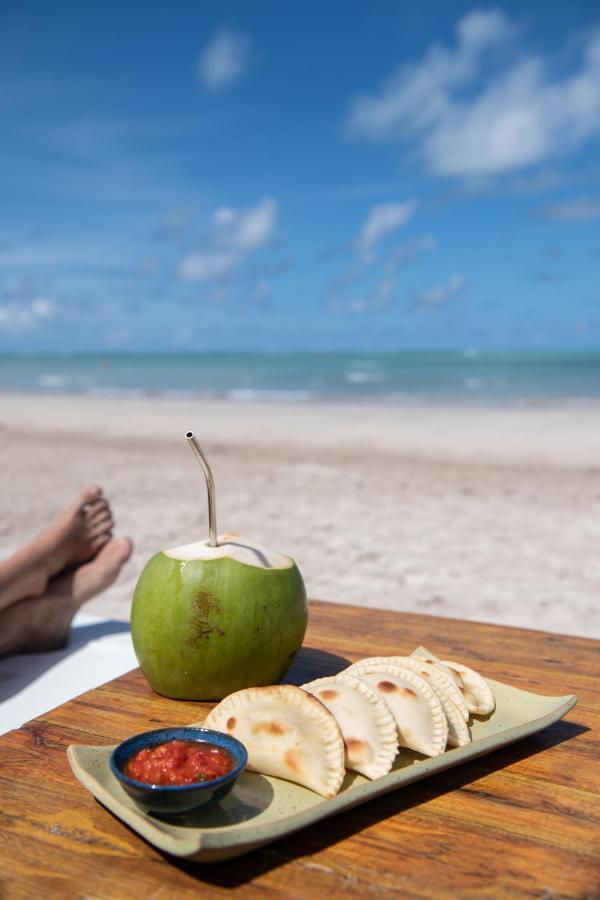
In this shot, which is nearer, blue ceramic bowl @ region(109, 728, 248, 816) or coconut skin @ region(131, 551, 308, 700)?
blue ceramic bowl @ region(109, 728, 248, 816)

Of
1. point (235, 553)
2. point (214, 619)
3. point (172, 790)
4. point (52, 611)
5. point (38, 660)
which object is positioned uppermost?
point (235, 553)

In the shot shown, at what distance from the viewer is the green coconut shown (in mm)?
1438

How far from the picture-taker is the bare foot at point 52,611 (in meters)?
2.41

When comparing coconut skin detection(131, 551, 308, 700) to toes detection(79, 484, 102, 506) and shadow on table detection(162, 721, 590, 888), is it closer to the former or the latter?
shadow on table detection(162, 721, 590, 888)

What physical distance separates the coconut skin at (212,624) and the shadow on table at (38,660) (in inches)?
37.1

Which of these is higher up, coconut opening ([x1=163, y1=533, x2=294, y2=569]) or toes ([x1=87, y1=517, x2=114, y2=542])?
coconut opening ([x1=163, y1=533, x2=294, y2=569])

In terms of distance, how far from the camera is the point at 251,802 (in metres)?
1.12

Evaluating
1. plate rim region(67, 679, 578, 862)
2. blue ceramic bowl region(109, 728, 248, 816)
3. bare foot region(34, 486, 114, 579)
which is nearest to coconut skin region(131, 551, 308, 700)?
plate rim region(67, 679, 578, 862)

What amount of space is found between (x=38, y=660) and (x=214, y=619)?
1197 millimetres

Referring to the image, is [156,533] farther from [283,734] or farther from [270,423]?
[270,423]

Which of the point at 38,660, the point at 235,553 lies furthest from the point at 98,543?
the point at 235,553

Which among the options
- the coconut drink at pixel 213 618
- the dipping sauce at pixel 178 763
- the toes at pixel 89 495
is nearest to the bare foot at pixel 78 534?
the toes at pixel 89 495

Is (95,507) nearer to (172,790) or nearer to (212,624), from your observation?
(212,624)

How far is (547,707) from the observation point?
4.62 ft
